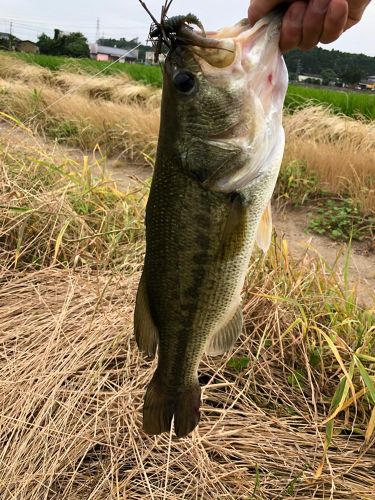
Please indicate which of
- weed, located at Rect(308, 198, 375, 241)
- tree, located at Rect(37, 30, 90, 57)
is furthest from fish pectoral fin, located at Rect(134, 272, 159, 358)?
tree, located at Rect(37, 30, 90, 57)

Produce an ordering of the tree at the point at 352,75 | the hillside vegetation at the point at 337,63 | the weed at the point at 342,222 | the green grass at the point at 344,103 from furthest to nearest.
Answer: the tree at the point at 352,75, the hillside vegetation at the point at 337,63, the green grass at the point at 344,103, the weed at the point at 342,222

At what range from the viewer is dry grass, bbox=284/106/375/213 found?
6609 millimetres

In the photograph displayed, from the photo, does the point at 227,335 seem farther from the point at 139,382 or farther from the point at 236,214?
the point at 139,382

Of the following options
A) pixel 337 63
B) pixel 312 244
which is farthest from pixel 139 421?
pixel 337 63

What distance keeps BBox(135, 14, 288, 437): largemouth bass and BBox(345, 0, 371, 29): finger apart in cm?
27

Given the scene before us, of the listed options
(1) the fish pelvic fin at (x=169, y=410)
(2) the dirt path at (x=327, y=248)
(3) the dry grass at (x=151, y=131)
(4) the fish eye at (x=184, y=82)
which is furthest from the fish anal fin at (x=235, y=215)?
(3) the dry grass at (x=151, y=131)

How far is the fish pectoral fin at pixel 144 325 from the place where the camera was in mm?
1496

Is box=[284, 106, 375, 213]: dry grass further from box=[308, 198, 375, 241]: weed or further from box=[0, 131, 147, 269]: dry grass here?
box=[0, 131, 147, 269]: dry grass

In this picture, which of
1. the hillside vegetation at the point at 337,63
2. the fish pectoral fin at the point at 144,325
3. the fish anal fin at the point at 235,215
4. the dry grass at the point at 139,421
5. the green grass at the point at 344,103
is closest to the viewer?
the fish anal fin at the point at 235,215

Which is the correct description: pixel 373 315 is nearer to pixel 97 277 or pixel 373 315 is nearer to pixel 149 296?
pixel 97 277

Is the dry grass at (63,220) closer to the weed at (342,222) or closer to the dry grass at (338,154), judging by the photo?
the weed at (342,222)

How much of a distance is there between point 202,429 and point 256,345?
67cm

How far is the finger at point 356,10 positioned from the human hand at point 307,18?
0.13 meters

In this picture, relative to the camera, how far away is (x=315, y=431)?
2.45 m
